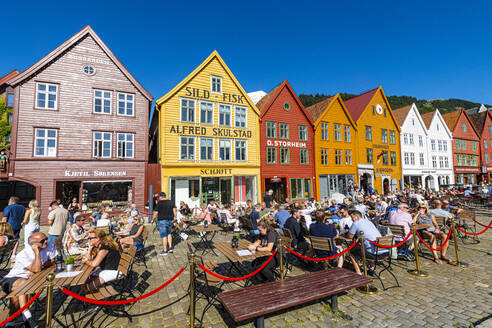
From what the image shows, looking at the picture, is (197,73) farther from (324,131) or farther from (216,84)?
(324,131)

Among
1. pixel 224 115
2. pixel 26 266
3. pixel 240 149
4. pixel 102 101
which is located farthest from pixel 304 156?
pixel 26 266

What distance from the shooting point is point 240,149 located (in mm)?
21594

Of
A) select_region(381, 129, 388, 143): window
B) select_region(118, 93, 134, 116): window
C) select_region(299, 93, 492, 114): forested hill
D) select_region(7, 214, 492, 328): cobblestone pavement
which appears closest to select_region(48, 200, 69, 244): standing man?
select_region(7, 214, 492, 328): cobblestone pavement

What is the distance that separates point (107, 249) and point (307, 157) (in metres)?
22.5

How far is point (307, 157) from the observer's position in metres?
25.2

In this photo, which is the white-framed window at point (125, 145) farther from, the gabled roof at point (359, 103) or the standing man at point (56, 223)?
the gabled roof at point (359, 103)

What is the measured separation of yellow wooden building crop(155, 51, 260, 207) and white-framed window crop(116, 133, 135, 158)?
2.11 meters

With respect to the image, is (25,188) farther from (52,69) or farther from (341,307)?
(341,307)

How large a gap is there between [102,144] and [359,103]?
30537mm

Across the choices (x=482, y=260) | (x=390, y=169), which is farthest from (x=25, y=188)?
(x=390, y=169)

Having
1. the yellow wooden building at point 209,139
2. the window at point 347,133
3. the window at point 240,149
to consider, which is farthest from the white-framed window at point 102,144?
the window at point 347,133

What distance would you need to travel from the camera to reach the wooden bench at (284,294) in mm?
3729

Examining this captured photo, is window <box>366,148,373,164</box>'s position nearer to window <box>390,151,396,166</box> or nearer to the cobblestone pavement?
window <box>390,151,396,166</box>

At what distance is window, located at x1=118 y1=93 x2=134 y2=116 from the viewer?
1802 centimetres
